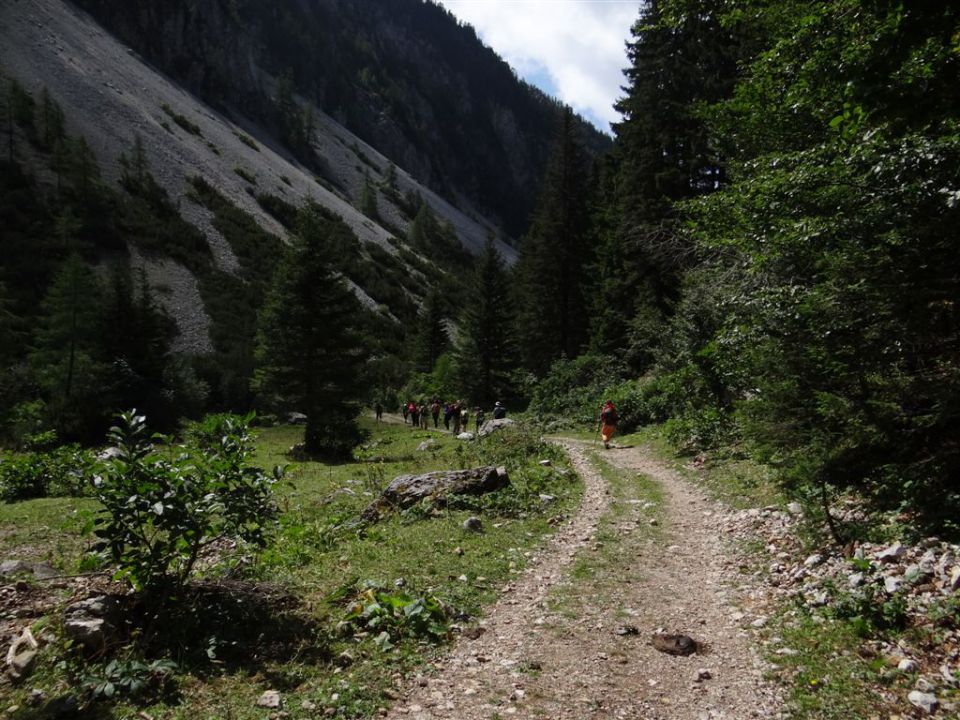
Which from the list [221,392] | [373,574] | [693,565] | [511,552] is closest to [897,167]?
[693,565]

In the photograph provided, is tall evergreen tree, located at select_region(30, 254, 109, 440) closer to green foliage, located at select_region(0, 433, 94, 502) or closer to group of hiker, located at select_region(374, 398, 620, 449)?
green foliage, located at select_region(0, 433, 94, 502)

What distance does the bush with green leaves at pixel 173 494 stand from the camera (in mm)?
4785

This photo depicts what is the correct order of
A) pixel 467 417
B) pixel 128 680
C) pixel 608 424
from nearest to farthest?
pixel 128 680
pixel 608 424
pixel 467 417

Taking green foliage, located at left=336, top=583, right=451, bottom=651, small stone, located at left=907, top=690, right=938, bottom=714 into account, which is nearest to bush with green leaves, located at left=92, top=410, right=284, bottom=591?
green foliage, located at left=336, top=583, right=451, bottom=651

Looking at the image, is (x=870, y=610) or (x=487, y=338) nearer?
(x=870, y=610)

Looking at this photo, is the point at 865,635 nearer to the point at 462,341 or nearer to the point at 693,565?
the point at 693,565

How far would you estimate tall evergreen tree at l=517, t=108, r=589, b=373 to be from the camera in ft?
140

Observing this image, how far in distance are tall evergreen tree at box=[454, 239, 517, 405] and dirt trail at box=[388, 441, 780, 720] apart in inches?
1232

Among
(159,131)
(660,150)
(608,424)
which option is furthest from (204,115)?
(608,424)

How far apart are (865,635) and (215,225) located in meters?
78.0

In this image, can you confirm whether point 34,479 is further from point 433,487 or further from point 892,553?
point 892,553

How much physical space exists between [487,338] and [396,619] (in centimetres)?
3485

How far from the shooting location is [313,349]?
2370 centimetres

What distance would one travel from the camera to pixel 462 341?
41500mm
